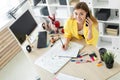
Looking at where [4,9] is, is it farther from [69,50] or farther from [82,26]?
[69,50]

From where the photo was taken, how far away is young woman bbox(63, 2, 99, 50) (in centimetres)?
222

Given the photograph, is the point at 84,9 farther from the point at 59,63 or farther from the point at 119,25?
the point at 119,25

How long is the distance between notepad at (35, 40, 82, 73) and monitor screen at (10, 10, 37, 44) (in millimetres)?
380

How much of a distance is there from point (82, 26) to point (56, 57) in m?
0.53

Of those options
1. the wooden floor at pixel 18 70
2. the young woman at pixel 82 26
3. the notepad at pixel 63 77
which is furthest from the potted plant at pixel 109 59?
the wooden floor at pixel 18 70

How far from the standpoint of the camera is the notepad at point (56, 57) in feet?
6.62

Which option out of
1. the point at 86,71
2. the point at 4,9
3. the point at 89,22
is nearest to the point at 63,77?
the point at 86,71

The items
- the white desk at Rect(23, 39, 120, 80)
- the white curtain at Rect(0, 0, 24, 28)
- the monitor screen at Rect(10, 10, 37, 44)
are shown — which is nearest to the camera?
the white desk at Rect(23, 39, 120, 80)

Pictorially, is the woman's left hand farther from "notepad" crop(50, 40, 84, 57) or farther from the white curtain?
the white curtain

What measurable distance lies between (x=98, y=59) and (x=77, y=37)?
19.8 inches

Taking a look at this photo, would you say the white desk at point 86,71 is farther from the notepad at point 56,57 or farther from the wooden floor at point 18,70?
the wooden floor at point 18,70

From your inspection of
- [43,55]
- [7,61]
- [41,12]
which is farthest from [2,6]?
[43,55]

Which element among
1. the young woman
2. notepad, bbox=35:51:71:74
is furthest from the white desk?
the young woman

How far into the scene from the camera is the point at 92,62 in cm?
198
